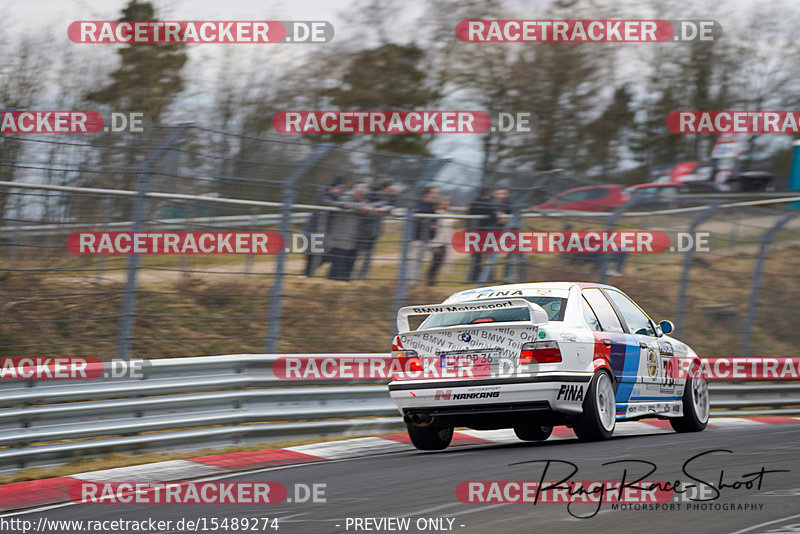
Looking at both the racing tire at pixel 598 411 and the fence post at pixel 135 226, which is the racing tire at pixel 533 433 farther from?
the fence post at pixel 135 226

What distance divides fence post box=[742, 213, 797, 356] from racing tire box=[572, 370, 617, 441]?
6.77 meters

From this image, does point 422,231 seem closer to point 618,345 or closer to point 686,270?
point 618,345

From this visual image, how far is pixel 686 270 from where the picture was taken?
47.8ft

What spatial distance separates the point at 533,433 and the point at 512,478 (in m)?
3.49

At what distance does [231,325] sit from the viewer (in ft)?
35.6

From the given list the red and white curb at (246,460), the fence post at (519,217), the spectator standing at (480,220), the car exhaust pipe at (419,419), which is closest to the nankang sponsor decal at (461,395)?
the car exhaust pipe at (419,419)

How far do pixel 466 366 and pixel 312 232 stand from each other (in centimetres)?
303

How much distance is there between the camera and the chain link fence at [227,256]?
9.59 meters

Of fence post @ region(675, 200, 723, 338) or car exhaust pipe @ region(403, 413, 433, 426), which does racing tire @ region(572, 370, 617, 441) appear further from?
fence post @ region(675, 200, 723, 338)

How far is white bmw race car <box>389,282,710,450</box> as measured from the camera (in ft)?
28.5

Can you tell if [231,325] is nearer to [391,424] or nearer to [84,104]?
[391,424]

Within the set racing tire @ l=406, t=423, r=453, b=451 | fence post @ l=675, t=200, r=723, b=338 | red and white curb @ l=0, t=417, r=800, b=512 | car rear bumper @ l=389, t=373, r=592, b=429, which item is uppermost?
fence post @ l=675, t=200, r=723, b=338

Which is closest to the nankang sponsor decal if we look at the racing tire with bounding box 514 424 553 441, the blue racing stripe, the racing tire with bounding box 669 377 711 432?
the blue racing stripe

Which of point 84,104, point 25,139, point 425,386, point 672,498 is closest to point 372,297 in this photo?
point 425,386
